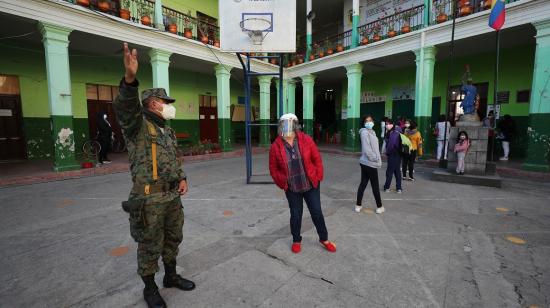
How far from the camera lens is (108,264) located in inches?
118

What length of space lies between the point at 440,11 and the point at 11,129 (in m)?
16.0

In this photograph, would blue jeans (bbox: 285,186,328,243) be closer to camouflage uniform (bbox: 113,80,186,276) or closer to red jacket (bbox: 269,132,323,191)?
red jacket (bbox: 269,132,323,191)

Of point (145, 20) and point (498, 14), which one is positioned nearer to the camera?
point (498, 14)

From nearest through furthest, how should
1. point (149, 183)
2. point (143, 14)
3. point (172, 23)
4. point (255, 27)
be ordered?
point (149, 183) < point (255, 27) < point (143, 14) < point (172, 23)

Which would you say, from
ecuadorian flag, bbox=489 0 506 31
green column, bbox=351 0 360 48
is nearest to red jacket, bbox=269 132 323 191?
ecuadorian flag, bbox=489 0 506 31

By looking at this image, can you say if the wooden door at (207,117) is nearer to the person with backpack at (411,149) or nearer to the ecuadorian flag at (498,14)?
the person with backpack at (411,149)

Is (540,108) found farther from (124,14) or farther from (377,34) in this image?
(124,14)

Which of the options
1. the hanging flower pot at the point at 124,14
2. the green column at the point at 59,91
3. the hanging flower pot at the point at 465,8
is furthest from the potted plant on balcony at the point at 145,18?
the hanging flower pot at the point at 465,8

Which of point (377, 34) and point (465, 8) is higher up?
point (377, 34)

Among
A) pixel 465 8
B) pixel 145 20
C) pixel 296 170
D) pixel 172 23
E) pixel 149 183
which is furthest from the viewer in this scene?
pixel 172 23

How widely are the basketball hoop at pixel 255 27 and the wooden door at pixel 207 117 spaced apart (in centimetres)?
967

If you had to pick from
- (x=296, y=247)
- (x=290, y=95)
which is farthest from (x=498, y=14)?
(x=290, y=95)

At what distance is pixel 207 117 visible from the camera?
51.1ft

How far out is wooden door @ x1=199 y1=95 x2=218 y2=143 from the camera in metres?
15.3
